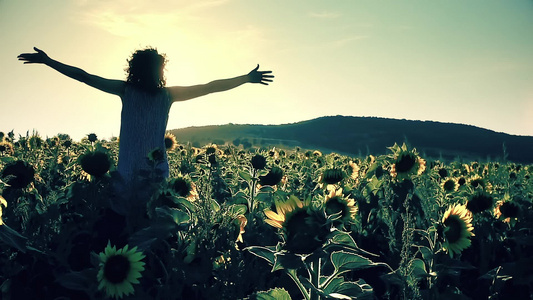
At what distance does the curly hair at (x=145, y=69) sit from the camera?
223 inches

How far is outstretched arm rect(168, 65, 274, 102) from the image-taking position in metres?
5.82

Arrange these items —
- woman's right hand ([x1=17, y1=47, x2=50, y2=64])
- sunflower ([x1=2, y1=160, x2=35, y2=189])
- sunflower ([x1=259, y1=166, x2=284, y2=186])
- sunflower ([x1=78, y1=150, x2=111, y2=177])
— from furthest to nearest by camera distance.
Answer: woman's right hand ([x1=17, y1=47, x2=50, y2=64])
sunflower ([x1=259, y1=166, x2=284, y2=186])
sunflower ([x1=78, y1=150, x2=111, y2=177])
sunflower ([x1=2, y1=160, x2=35, y2=189])

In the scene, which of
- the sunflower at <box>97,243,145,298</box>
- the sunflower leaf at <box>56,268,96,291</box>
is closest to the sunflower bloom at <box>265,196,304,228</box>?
the sunflower at <box>97,243,145,298</box>

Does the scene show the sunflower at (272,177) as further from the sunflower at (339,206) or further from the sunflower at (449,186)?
the sunflower at (449,186)

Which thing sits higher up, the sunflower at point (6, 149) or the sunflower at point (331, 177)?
the sunflower at point (331, 177)

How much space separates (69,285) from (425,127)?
58868 millimetres

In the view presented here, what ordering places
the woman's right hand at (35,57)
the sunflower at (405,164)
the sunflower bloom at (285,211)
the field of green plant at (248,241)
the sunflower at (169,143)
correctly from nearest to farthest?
the sunflower bloom at (285,211), the field of green plant at (248,241), the sunflower at (405,164), the woman's right hand at (35,57), the sunflower at (169,143)

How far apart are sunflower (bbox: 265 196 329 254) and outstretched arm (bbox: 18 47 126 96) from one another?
4.64m

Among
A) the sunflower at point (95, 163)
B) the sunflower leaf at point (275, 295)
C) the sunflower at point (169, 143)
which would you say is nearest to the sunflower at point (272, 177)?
the sunflower at point (95, 163)

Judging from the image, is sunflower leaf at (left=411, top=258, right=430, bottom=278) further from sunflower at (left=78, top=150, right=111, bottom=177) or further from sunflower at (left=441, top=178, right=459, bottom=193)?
sunflower at (left=441, top=178, right=459, bottom=193)

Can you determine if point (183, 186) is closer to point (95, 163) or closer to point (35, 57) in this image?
point (95, 163)

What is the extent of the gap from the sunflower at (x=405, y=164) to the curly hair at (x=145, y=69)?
3.15 metres

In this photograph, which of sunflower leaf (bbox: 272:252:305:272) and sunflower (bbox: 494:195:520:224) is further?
sunflower (bbox: 494:195:520:224)

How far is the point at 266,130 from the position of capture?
5622 centimetres
